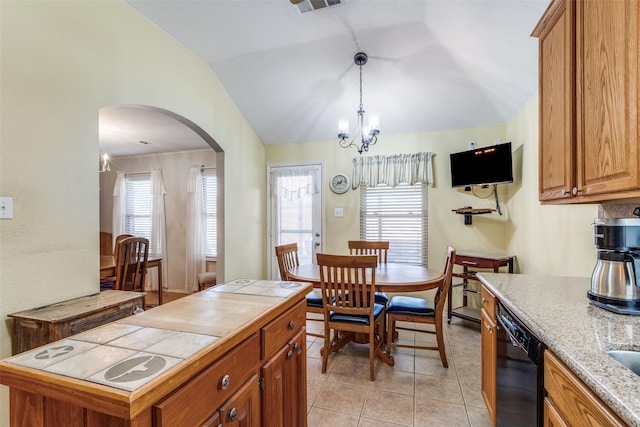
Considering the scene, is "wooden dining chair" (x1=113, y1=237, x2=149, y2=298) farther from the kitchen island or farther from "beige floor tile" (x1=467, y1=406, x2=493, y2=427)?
"beige floor tile" (x1=467, y1=406, x2=493, y2=427)

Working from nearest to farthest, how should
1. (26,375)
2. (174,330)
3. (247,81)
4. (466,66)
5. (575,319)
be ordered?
1. (26,375)
2. (174,330)
3. (575,319)
4. (466,66)
5. (247,81)

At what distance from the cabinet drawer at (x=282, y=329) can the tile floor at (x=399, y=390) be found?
35.7 inches

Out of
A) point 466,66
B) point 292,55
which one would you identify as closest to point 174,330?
point 292,55

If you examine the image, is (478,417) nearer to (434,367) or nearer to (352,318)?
(434,367)

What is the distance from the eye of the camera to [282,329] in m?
1.29

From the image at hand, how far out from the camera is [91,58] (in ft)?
6.62

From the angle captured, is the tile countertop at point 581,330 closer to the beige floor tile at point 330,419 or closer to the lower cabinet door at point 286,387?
the lower cabinet door at point 286,387

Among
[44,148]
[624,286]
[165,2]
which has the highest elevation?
[165,2]

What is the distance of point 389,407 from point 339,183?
288 cm

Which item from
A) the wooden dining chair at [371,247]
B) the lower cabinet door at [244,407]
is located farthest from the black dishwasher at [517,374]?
the wooden dining chair at [371,247]

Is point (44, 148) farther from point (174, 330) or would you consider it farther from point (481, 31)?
point (481, 31)

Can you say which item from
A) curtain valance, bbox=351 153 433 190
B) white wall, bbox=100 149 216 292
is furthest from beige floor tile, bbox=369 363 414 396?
white wall, bbox=100 149 216 292

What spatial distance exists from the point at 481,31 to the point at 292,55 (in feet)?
5.73

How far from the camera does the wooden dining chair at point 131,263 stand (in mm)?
3078
